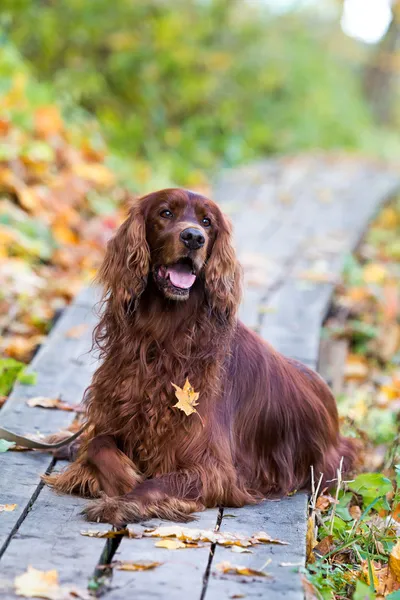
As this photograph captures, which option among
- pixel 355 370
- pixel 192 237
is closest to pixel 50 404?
pixel 192 237

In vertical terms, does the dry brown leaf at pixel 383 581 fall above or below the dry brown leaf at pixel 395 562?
below

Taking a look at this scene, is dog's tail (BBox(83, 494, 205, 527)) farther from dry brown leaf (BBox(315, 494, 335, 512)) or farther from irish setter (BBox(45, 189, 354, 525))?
dry brown leaf (BBox(315, 494, 335, 512))

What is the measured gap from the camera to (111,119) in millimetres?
12930

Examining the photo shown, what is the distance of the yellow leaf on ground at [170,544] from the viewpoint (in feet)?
11.4

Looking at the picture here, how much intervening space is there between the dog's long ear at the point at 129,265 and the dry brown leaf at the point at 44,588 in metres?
1.27

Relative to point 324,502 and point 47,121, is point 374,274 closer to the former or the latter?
point 47,121

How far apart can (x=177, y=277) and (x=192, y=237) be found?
0.65ft

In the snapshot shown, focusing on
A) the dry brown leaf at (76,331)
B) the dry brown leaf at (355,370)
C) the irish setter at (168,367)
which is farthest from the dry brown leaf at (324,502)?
the dry brown leaf at (355,370)

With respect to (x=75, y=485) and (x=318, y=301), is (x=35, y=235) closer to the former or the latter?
(x=318, y=301)

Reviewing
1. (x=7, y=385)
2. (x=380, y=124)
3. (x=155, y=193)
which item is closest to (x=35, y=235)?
(x=7, y=385)

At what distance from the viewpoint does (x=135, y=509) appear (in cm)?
373

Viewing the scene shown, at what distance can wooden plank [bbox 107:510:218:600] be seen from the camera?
311 cm

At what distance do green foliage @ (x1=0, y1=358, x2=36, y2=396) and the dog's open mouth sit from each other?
156 cm

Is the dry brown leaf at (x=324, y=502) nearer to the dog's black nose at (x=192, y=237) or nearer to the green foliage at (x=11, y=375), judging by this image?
the dog's black nose at (x=192, y=237)
